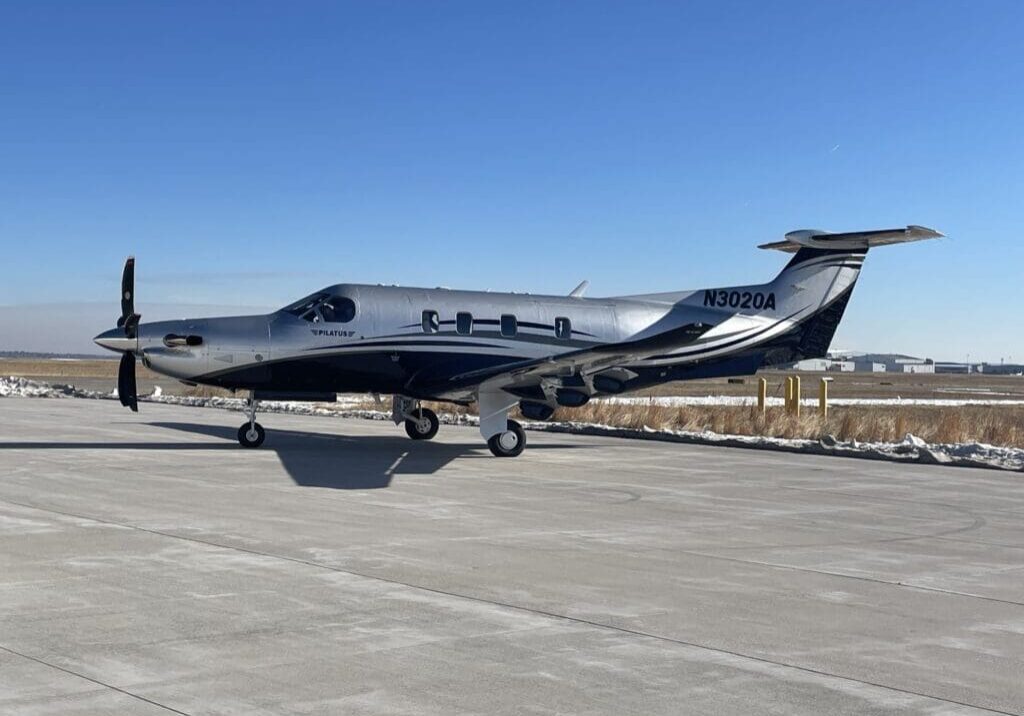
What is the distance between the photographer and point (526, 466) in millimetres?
19438

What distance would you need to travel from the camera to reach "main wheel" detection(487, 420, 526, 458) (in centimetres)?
2108

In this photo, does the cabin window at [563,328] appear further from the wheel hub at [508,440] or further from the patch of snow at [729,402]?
the patch of snow at [729,402]

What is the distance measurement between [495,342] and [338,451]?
3.86 metres

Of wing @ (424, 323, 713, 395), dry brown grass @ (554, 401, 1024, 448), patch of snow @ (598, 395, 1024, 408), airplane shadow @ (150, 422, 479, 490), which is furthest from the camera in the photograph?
patch of snow @ (598, 395, 1024, 408)

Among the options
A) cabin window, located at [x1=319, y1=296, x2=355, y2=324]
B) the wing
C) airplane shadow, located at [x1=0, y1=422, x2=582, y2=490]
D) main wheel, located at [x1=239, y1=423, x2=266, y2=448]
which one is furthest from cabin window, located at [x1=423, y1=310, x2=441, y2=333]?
main wheel, located at [x1=239, y1=423, x2=266, y2=448]

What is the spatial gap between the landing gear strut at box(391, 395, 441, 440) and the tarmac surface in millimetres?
6766

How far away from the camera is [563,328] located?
23859 millimetres

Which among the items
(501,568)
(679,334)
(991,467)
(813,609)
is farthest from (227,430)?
(813,609)

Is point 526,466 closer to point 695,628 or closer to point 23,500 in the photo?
point 23,500

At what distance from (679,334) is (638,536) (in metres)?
6.71

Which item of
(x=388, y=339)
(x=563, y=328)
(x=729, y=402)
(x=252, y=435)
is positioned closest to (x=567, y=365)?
(x=388, y=339)

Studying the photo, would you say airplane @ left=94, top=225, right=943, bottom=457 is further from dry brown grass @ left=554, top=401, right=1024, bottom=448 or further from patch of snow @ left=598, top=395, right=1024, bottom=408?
patch of snow @ left=598, top=395, right=1024, bottom=408

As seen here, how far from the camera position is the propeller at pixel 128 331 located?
20406 millimetres

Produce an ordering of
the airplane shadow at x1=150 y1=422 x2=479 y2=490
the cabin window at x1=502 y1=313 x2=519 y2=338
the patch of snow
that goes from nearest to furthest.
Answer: the airplane shadow at x1=150 y1=422 x2=479 y2=490, the cabin window at x1=502 y1=313 x2=519 y2=338, the patch of snow
